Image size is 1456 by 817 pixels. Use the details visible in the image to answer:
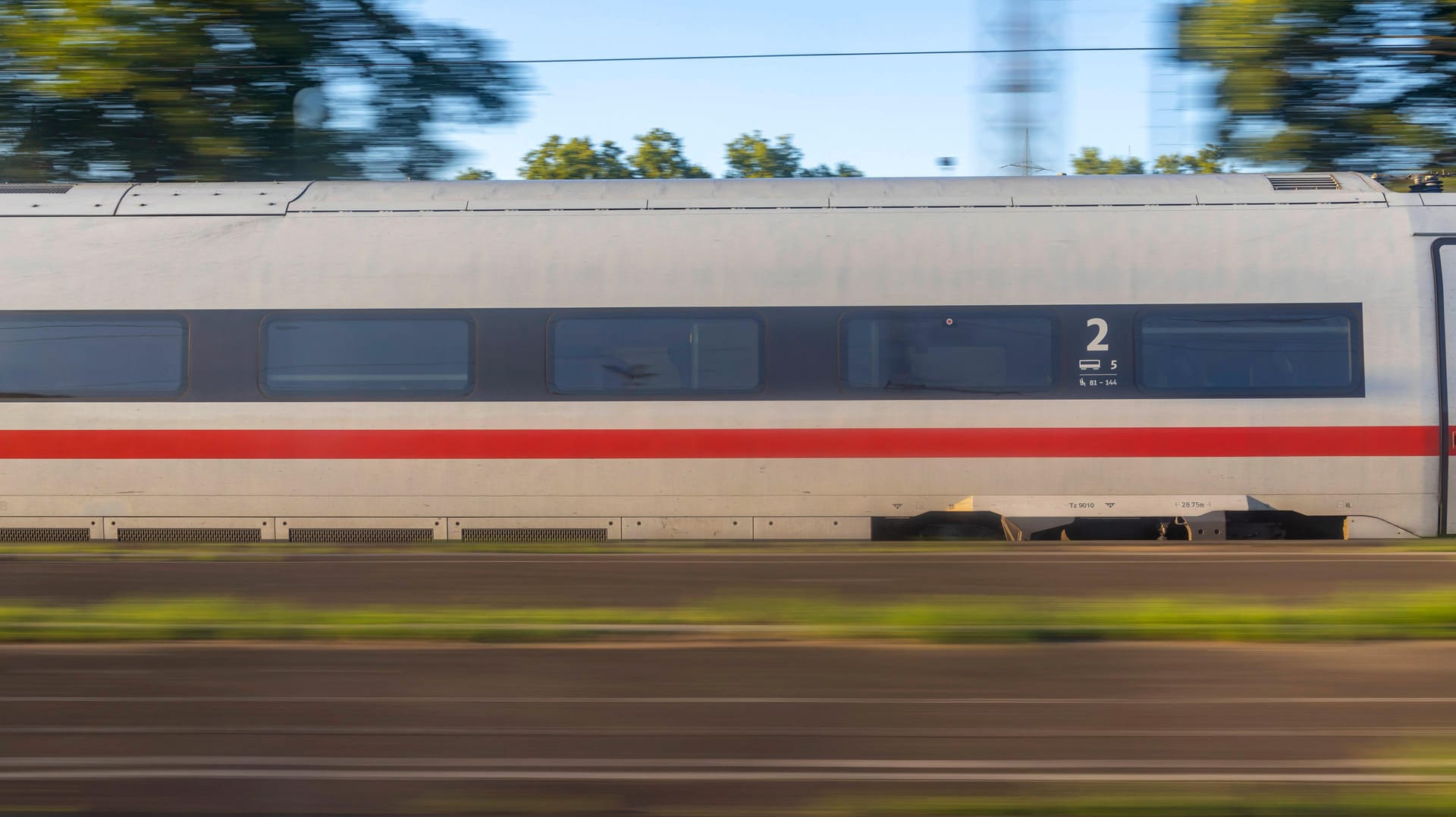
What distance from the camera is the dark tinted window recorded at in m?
10.1

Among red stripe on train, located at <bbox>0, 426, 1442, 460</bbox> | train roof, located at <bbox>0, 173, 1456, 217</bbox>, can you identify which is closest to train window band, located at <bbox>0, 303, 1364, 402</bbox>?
red stripe on train, located at <bbox>0, 426, 1442, 460</bbox>

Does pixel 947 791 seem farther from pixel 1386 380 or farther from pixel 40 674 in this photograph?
pixel 1386 380

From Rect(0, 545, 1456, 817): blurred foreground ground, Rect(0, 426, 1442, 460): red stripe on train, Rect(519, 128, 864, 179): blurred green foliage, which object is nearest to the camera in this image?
Rect(0, 545, 1456, 817): blurred foreground ground

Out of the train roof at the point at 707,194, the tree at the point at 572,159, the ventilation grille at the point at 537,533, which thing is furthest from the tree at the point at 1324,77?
the tree at the point at 572,159

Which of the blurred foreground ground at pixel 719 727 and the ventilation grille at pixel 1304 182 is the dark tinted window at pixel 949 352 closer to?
the ventilation grille at pixel 1304 182

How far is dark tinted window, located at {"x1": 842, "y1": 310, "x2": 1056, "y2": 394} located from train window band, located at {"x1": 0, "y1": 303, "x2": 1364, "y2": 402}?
13 mm

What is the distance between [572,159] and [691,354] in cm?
4395

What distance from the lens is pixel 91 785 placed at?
3293 mm

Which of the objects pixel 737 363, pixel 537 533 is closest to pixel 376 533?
pixel 537 533

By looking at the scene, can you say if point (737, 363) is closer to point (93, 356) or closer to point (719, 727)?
point (93, 356)

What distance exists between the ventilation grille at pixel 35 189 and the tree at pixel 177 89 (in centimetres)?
597

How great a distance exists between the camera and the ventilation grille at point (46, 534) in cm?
1044

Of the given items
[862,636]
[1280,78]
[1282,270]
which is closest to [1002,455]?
[1282,270]

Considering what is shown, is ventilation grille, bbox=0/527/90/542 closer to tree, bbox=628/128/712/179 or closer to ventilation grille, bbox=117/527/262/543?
ventilation grille, bbox=117/527/262/543
